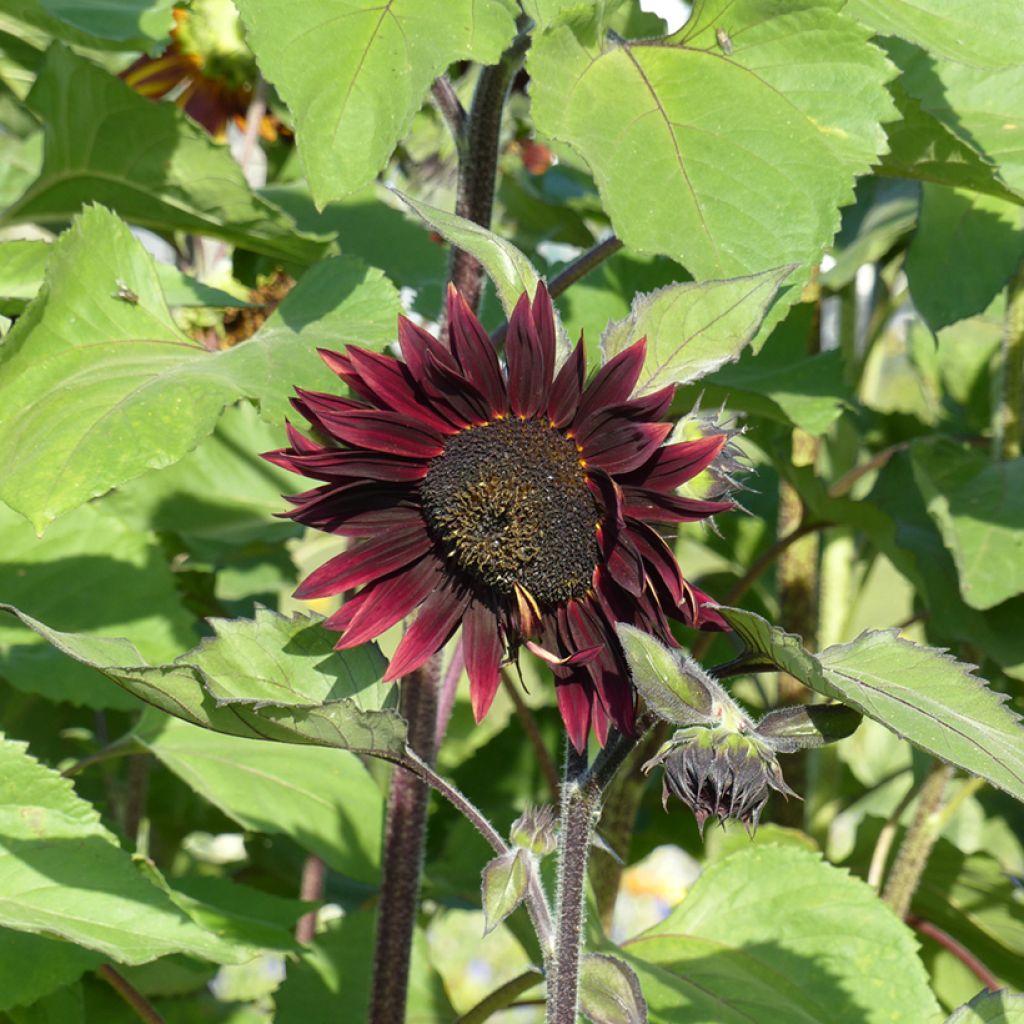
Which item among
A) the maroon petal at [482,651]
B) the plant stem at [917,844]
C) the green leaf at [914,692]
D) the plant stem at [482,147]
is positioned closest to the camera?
the green leaf at [914,692]

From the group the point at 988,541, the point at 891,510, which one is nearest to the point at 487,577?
the point at 988,541

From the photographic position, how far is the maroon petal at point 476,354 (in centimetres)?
50

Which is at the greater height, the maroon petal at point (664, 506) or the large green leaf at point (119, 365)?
the maroon petal at point (664, 506)

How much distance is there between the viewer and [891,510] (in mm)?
1066

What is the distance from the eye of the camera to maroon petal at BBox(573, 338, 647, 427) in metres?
0.49

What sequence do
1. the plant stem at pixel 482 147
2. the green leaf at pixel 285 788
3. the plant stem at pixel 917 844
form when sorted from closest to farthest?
the plant stem at pixel 482 147, the green leaf at pixel 285 788, the plant stem at pixel 917 844

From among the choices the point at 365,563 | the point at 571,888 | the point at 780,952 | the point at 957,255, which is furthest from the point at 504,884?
the point at 957,255

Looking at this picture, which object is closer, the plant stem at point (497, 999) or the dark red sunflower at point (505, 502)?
the dark red sunflower at point (505, 502)

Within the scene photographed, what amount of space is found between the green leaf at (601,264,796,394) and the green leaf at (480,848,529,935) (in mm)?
181

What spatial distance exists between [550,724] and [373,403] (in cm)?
72

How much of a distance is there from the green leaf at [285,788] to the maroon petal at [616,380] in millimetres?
364

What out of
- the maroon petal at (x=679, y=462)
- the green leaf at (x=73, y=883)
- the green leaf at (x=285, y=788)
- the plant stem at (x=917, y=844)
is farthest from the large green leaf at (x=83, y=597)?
the plant stem at (x=917, y=844)

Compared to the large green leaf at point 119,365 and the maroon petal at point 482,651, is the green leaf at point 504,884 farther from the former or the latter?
the large green leaf at point 119,365

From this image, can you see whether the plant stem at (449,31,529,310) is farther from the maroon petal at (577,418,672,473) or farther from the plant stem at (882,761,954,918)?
the plant stem at (882,761,954,918)
